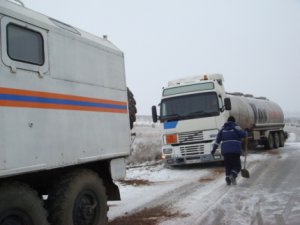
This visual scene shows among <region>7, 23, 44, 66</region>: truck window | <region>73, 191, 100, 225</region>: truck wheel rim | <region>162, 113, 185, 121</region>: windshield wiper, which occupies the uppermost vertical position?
<region>7, 23, 44, 66</region>: truck window

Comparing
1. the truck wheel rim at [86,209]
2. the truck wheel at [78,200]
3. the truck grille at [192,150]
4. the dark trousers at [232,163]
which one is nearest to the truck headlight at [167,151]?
the truck grille at [192,150]

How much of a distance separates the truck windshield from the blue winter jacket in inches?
130

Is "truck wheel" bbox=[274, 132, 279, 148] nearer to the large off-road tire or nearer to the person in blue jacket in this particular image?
the person in blue jacket

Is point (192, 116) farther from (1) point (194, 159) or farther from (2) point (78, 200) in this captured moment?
(2) point (78, 200)

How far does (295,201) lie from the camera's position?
7.73 meters

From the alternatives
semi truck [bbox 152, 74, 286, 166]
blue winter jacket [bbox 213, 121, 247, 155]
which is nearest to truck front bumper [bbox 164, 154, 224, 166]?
semi truck [bbox 152, 74, 286, 166]

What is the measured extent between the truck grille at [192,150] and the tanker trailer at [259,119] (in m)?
2.44

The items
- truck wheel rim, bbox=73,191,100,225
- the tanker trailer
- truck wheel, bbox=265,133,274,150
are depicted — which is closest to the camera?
truck wheel rim, bbox=73,191,100,225

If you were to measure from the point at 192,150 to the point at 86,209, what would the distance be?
8.68 meters

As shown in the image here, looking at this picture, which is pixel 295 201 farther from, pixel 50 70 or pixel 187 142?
pixel 187 142

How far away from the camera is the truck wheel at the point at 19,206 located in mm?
4066

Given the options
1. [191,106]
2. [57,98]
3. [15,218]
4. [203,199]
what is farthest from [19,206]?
[191,106]

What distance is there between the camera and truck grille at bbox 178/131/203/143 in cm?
1384

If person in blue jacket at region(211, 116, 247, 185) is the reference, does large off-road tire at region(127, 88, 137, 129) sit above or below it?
above
